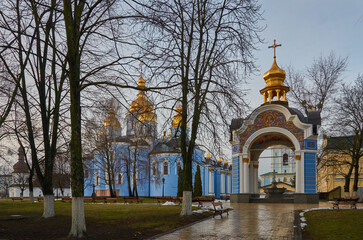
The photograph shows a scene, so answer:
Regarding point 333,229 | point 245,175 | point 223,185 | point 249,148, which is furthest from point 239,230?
point 223,185

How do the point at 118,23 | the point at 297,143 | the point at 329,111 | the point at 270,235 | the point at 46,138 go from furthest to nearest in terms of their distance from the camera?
the point at 329,111
the point at 297,143
the point at 46,138
the point at 118,23
the point at 270,235

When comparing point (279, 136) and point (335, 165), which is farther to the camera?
point (279, 136)

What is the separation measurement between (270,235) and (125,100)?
5.04 m

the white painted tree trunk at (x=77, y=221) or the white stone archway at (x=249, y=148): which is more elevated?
the white stone archway at (x=249, y=148)

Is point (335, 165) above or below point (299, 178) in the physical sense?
above

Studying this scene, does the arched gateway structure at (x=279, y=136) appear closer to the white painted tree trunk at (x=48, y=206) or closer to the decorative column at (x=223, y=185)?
the white painted tree trunk at (x=48, y=206)

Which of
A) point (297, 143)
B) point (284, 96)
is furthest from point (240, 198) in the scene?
point (284, 96)

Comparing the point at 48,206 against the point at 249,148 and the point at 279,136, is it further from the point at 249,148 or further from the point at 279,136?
the point at 279,136

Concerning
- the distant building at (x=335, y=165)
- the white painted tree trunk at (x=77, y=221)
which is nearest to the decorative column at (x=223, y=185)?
the distant building at (x=335, y=165)

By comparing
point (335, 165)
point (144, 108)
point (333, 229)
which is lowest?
point (333, 229)

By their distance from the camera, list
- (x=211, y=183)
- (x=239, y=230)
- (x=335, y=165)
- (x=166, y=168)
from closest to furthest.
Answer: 1. (x=239, y=230)
2. (x=335, y=165)
3. (x=166, y=168)
4. (x=211, y=183)

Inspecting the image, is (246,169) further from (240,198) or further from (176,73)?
(176,73)

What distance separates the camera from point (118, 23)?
31.3 ft

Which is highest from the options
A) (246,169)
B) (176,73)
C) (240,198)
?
(176,73)
